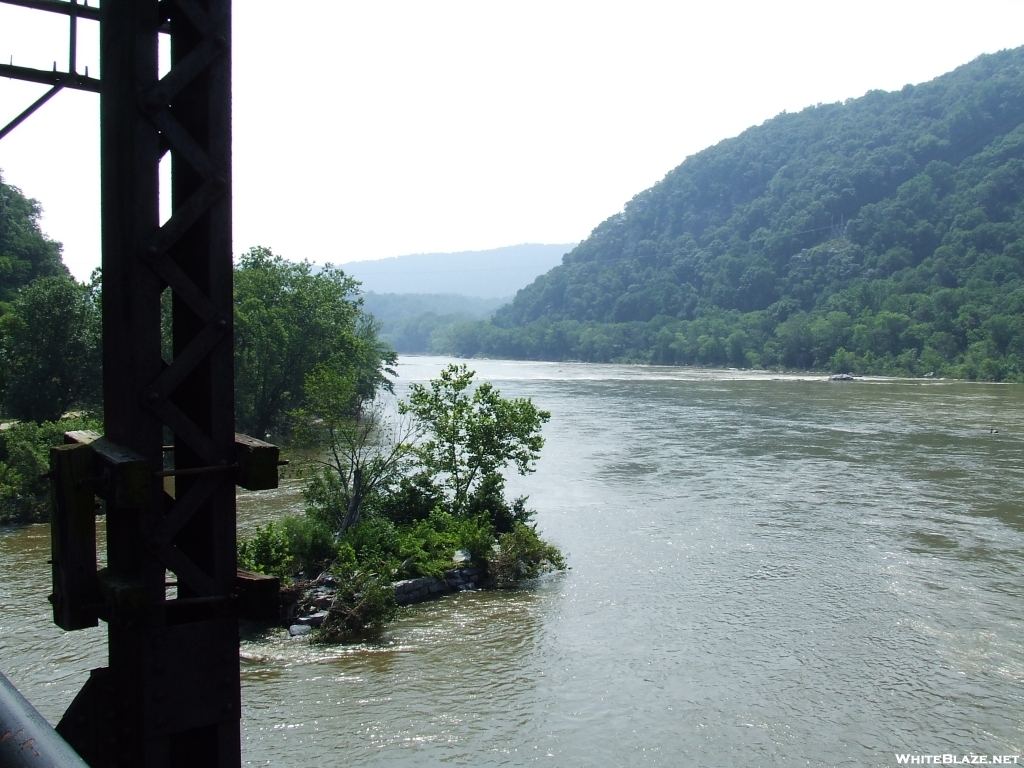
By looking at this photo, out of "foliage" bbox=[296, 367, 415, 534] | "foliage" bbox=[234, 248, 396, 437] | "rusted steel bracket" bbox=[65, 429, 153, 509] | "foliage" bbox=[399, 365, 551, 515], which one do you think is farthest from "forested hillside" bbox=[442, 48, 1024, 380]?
"rusted steel bracket" bbox=[65, 429, 153, 509]

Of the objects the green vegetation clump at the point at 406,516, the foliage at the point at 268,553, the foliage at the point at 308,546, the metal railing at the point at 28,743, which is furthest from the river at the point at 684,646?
the metal railing at the point at 28,743

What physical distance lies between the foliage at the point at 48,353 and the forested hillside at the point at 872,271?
8568cm

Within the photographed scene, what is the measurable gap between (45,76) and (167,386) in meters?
2.66

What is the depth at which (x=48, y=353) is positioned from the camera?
122 ft

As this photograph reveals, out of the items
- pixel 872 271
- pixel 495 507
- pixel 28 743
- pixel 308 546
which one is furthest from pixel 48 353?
pixel 872 271

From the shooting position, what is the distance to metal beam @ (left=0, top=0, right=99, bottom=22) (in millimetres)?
4922

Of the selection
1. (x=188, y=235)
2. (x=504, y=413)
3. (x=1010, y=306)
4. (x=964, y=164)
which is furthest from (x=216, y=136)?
(x=964, y=164)

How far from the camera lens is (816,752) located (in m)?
13.5

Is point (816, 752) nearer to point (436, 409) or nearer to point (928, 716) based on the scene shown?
point (928, 716)

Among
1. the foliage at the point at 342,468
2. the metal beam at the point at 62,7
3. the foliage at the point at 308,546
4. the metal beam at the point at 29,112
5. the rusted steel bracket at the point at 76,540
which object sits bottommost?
the foliage at the point at 308,546

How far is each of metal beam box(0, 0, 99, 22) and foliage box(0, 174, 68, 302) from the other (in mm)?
52975

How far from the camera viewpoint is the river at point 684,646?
13.8 m

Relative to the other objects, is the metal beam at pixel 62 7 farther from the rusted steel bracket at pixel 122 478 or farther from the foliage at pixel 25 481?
the foliage at pixel 25 481

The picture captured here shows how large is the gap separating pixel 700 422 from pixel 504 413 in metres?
30.3
